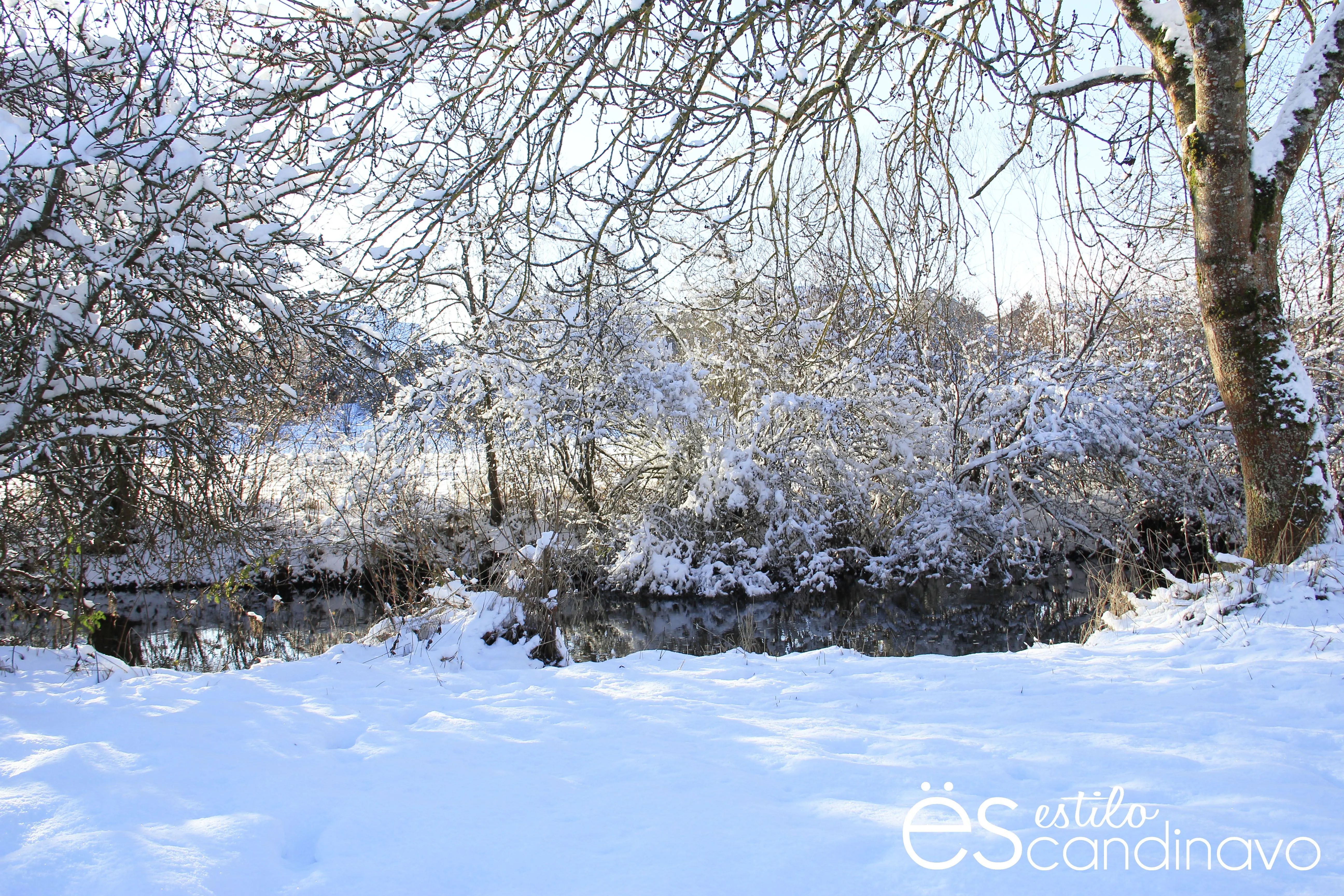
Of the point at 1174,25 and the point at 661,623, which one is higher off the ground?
the point at 1174,25

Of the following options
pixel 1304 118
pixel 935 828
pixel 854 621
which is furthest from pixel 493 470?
pixel 935 828

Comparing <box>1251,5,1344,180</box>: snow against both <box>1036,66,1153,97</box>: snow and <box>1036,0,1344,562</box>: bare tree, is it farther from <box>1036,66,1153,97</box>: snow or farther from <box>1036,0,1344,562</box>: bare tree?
<box>1036,66,1153,97</box>: snow

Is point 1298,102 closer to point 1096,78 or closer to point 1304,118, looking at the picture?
point 1304,118

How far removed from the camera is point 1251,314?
15.3ft

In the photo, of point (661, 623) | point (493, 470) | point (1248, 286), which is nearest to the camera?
point (1248, 286)

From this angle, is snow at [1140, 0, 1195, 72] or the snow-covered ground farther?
snow at [1140, 0, 1195, 72]

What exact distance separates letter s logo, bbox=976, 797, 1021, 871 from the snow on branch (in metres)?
4.26

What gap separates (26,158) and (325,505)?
9723 millimetres

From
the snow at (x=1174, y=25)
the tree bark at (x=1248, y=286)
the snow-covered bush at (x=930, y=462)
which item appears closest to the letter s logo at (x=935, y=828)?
the tree bark at (x=1248, y=286)

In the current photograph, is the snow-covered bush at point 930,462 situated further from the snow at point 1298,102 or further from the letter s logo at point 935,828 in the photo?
the letter s logo at point 935,828

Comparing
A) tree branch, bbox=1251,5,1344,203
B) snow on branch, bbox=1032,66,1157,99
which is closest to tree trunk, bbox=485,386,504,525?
snow on branch, bbox=1032,66,1157,99

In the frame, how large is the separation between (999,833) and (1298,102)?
5442 millimetres

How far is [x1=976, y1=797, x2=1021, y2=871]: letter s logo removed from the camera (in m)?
1.74

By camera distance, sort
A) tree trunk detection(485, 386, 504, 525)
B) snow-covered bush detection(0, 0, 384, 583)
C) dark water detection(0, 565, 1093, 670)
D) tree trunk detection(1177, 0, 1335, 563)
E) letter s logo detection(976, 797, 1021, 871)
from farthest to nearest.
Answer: tree trunk detection(485, 386, 504, 525) < dark water detection(0, 565, 1093, 670) < tree trunk detection(1177, 0, 1335, 563) < snow-covered bush detection(0, 0, 384, 583) < letter s logo detection(976, 797, 1021, 871)
